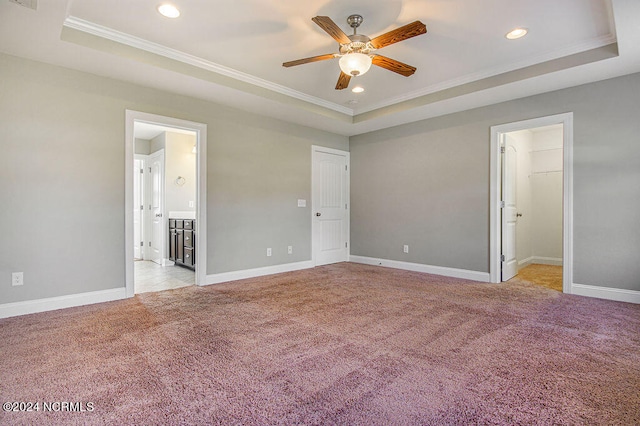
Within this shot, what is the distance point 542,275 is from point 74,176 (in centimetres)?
647

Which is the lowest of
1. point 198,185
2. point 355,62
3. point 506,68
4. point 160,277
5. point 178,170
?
point 160,277

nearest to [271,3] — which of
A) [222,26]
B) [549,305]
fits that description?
[222,26]

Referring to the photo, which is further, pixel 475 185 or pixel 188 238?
pixel 188 238

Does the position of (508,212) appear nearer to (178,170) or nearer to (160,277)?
(160,277)

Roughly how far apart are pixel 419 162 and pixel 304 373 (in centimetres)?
413

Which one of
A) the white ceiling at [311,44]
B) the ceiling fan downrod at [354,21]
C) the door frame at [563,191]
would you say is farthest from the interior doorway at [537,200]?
the ceiling fan downrod at [354,21]

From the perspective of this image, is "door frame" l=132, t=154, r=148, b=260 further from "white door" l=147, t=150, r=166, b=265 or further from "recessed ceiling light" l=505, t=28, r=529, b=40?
"recessed ceiling light" l=505, t=28, r=529, b=40

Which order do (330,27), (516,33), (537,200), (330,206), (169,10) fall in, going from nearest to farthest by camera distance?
1. (330,27)
2. (169,10)
3. (516,33)
4. (330,206)
5. (537,200)

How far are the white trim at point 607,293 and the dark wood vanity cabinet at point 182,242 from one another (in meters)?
5.25

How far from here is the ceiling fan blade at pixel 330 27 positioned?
229 centimetres

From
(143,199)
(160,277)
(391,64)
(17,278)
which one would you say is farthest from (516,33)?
(143,199)

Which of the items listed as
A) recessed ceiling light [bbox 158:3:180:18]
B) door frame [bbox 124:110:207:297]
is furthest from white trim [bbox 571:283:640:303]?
recessed ceiling light [bbox 158:3:180:18]

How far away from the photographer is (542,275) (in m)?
4.96

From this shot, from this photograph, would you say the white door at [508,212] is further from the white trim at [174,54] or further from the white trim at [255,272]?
the white trim at [255,272]
